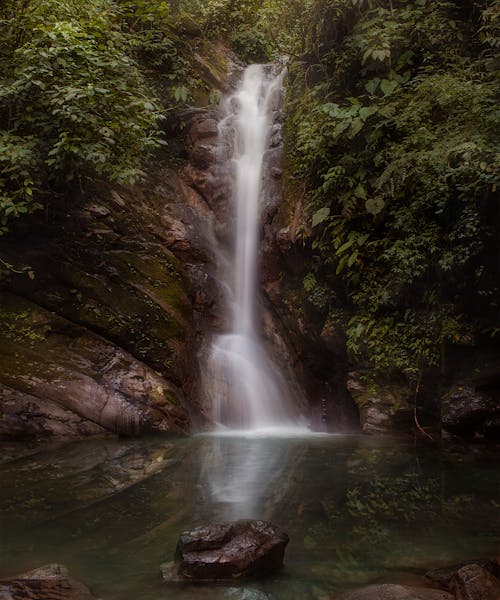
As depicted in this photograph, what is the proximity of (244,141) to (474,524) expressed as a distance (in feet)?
34.5

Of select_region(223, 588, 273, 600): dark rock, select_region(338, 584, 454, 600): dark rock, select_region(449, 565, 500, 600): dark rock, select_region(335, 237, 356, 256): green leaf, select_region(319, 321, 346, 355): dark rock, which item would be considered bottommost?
select_region(223, 588, 273, 600): dark rock

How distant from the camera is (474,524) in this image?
4.23 m

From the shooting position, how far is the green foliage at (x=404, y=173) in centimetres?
712

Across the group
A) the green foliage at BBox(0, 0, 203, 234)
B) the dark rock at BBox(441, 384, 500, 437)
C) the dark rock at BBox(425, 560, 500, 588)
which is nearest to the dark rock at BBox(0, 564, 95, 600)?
the dark rock at BBox(425, 560, 500, 588)

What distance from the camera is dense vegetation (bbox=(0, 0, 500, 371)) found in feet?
24.0

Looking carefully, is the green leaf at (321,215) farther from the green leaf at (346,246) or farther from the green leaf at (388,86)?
the green leaf at (388,86)

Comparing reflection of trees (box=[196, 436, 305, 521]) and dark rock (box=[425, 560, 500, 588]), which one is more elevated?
reflection of trees (box=[196, 436, 305, 521])

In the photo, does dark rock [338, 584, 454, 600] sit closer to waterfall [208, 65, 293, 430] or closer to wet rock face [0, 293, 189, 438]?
wet rock face [0, 293, 189, 438]

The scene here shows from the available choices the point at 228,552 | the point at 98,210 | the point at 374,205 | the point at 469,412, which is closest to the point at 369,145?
the point at 374,205

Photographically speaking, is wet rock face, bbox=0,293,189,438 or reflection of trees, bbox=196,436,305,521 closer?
reflection of trees, bbox=196,436,305,521

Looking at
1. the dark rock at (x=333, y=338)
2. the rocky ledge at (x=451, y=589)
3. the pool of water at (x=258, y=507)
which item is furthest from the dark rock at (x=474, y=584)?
the dark rock at (x=333, y=338)

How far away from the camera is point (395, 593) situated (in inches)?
114

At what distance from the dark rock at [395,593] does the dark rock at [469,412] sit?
4.83 metres

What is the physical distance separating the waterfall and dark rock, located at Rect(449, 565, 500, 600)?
6698 mm
